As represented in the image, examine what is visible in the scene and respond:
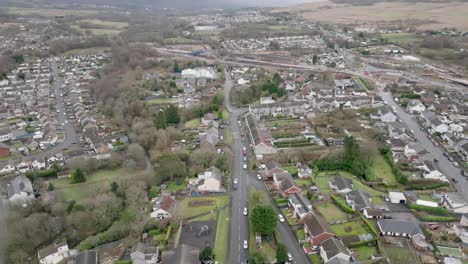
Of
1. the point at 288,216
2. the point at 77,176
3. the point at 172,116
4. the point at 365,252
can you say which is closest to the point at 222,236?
the point at 288,216

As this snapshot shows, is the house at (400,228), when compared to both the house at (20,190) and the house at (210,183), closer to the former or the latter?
the house at (210,183)

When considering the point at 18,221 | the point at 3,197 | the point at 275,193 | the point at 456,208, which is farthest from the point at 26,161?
the point at 456,208

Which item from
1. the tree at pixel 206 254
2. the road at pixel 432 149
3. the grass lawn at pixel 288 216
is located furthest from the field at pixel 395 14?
the tree at pixel 206 254

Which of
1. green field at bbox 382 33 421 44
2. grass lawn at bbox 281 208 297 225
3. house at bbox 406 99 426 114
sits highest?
green field at bbox 382 33 421 44

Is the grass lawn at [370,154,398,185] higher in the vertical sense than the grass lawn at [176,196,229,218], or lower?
higher

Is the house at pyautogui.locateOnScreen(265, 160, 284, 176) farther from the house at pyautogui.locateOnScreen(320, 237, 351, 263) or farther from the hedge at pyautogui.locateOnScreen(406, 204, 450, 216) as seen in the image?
the hedge at pyautogui.locateOnScreen(406, 204, 450, 216)

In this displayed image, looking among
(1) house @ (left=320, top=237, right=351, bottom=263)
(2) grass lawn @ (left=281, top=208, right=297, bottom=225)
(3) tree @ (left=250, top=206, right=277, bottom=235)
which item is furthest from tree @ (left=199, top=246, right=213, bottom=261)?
(1) house @ (left=320, top=237, right=351, bottom=263)

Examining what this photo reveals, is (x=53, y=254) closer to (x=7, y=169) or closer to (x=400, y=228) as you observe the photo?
(x=7, y=169)
